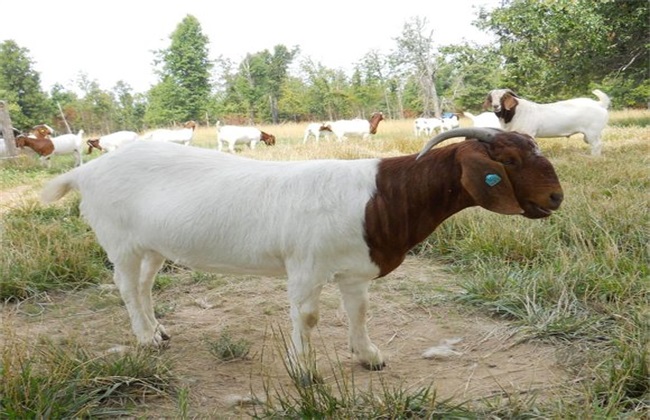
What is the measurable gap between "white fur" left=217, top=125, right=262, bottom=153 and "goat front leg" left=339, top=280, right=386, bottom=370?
10316 mm

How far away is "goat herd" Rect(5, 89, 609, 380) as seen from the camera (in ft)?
6.70

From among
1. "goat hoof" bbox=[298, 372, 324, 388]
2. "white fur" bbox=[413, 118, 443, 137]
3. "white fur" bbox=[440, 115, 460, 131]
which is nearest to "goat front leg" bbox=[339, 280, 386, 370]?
"goat hoof" bbox=[298, 372, 324, 388]

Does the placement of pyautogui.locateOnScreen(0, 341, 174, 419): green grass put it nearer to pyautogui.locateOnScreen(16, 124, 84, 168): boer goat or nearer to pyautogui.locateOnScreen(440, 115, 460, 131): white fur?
pyautogui.locateOnScreen(16, 124, 84, 168): boer goat

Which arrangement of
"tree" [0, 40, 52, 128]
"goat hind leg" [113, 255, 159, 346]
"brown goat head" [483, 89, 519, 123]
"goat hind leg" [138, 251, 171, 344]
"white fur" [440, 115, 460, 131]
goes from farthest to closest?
"white fur" [440, 115, 460, 131] < "tree" [0, 40, 52, 128] < "brown goat head" [483, 89, 519, 123] < "goat hind leg" [138, 251, 171, 344] < "goat hind leg" [113, 255, 159, 346]

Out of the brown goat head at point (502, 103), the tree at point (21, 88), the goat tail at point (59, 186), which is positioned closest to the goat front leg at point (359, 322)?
the goat tail at point (59, 186)

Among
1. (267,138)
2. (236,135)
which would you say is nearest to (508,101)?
(236,135)

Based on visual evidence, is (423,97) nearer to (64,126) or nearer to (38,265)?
(64,126)

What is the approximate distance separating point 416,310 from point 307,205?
1.42 meters

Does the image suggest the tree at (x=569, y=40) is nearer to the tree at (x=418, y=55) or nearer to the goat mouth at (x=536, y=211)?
the tree at (x=418, y=55)

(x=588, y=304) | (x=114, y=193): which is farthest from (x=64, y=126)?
(x=588, y=304)

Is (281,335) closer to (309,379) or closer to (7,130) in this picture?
(309,379)

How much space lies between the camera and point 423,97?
1886cm

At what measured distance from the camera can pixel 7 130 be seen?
1093 cm

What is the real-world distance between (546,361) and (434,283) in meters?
1.28
